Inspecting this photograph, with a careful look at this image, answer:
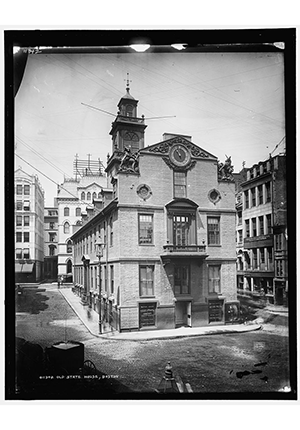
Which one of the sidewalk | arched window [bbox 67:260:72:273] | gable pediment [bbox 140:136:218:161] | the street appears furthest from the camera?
arched window [bbox 67:260:72:273]

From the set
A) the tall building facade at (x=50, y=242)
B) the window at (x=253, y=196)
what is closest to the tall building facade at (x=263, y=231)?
the window at (x=253, y=196)

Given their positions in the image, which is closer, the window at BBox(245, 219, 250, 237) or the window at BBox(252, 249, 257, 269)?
the window at BBox(252, 249, 257, 269)

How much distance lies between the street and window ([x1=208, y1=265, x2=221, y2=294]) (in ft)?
2.49

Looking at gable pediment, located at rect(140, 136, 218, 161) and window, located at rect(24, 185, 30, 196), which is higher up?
gable pediment, located at rect(140, 136, 218, 161)

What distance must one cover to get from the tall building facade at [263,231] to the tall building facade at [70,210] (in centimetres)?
234

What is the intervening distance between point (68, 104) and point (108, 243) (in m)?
2.21

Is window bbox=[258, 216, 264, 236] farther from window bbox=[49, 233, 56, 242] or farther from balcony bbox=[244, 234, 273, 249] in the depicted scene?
window bbox=[49, 233, 56, 242]

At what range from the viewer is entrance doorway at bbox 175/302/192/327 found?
19.0ft

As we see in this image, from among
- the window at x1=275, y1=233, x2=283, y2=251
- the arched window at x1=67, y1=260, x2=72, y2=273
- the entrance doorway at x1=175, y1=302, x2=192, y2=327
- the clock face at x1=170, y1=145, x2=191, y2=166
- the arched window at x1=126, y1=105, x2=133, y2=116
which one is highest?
the arched window at x1=126, y1=105, x2=133, y2=116

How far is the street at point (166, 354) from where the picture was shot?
18.0 ft

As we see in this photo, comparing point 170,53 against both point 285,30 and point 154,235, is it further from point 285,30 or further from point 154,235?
point 154,235

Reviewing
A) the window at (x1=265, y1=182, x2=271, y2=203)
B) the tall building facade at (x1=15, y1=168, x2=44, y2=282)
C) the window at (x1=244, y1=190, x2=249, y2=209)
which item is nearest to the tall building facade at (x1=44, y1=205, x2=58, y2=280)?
the tall building facade at (x1=15, y1=168, x2=44, y2=282)

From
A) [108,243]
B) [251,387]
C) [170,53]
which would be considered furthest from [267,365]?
[170,53]

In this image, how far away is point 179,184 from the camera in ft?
19.1
